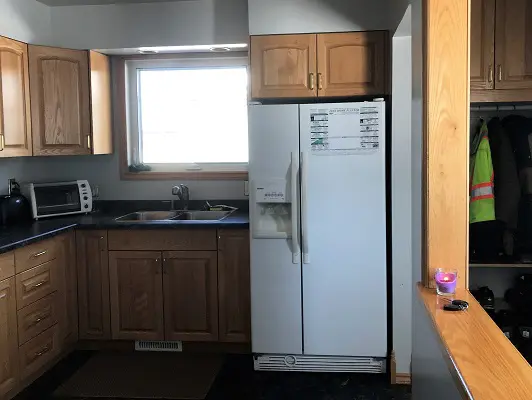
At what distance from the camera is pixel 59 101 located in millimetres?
4027

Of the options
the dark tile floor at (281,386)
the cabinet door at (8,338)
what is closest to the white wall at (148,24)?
the cabinet door at (8,338)

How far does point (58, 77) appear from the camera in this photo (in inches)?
159

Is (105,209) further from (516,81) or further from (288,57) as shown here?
(516,81)

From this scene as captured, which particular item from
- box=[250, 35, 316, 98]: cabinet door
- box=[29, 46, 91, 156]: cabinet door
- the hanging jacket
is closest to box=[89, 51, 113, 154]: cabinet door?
box=[29, 46, 91, 156]: cabinet door

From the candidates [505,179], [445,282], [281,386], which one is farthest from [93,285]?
[505,179]

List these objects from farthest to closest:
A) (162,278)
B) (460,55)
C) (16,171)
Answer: (16,171) < (162,278) < (460,55)

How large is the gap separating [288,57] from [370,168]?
840 millimetres

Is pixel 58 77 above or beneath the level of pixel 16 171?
above

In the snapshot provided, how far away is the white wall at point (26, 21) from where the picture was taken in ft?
12.7

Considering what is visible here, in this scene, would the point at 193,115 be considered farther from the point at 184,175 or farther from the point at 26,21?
the point at 26,21

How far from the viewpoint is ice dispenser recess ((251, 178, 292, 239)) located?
11.8ft

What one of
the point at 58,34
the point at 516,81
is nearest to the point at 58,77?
the point at 58,34

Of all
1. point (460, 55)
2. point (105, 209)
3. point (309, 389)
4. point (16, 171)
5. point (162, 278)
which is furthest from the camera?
point (105, 209)

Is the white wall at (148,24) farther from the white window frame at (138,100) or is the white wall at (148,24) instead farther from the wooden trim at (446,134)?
the wooden trim at (446,134)
